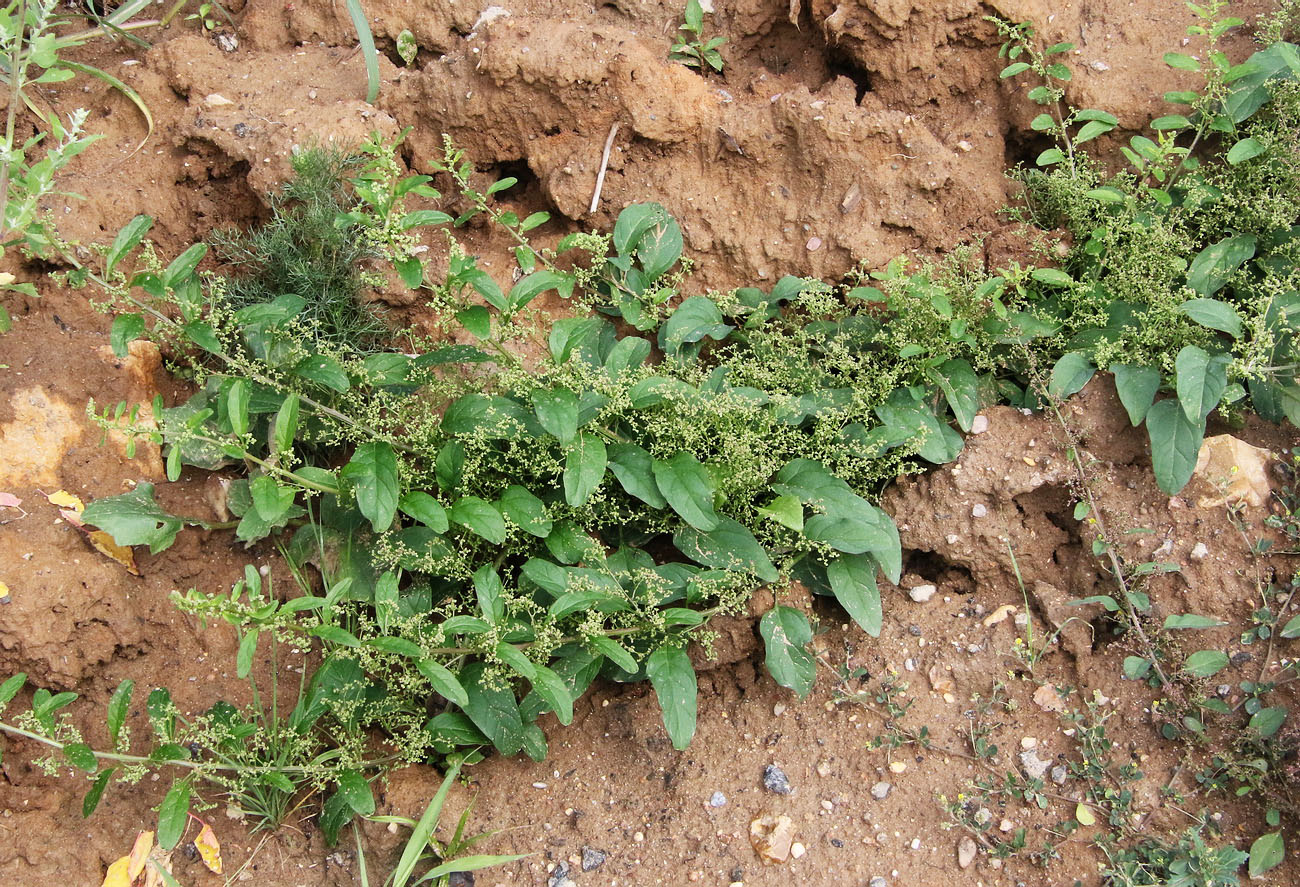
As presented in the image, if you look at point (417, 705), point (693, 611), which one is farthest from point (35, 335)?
point (693, 611)

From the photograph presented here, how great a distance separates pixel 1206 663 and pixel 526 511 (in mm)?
2030

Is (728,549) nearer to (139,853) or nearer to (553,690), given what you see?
(553,690)

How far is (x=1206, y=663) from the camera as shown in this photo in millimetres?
2848

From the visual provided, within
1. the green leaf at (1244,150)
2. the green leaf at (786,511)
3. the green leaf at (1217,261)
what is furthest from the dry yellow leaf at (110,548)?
the green leaf at (1244,150)

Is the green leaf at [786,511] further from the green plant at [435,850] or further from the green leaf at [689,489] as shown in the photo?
the green plant at [435,850]

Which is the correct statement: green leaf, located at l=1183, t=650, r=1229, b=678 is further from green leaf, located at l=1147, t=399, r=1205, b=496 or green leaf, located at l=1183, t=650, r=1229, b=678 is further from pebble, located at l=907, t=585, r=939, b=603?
pebble, located at l=907, t=585, r=939, b=603

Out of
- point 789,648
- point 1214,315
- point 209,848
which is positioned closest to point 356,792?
point 209,848

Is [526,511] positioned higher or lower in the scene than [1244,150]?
lower

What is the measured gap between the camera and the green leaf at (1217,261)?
3.37m

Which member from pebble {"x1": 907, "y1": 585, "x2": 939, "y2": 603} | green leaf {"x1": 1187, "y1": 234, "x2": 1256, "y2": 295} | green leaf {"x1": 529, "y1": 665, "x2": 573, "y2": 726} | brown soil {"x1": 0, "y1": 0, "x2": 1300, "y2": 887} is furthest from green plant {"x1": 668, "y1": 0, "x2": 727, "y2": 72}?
green leaf {"x1": 529, "y1": 665, "x2": 573, "y2": 726}

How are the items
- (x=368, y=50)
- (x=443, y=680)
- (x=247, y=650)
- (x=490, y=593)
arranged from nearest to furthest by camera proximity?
(x=247, y=650), (x=443, y=680), (x=490, y=593), (x=368, y=50)

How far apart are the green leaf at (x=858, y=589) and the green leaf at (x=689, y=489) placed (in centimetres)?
42

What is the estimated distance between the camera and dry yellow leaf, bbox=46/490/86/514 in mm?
3170

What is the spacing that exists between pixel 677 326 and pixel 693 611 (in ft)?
3.67
